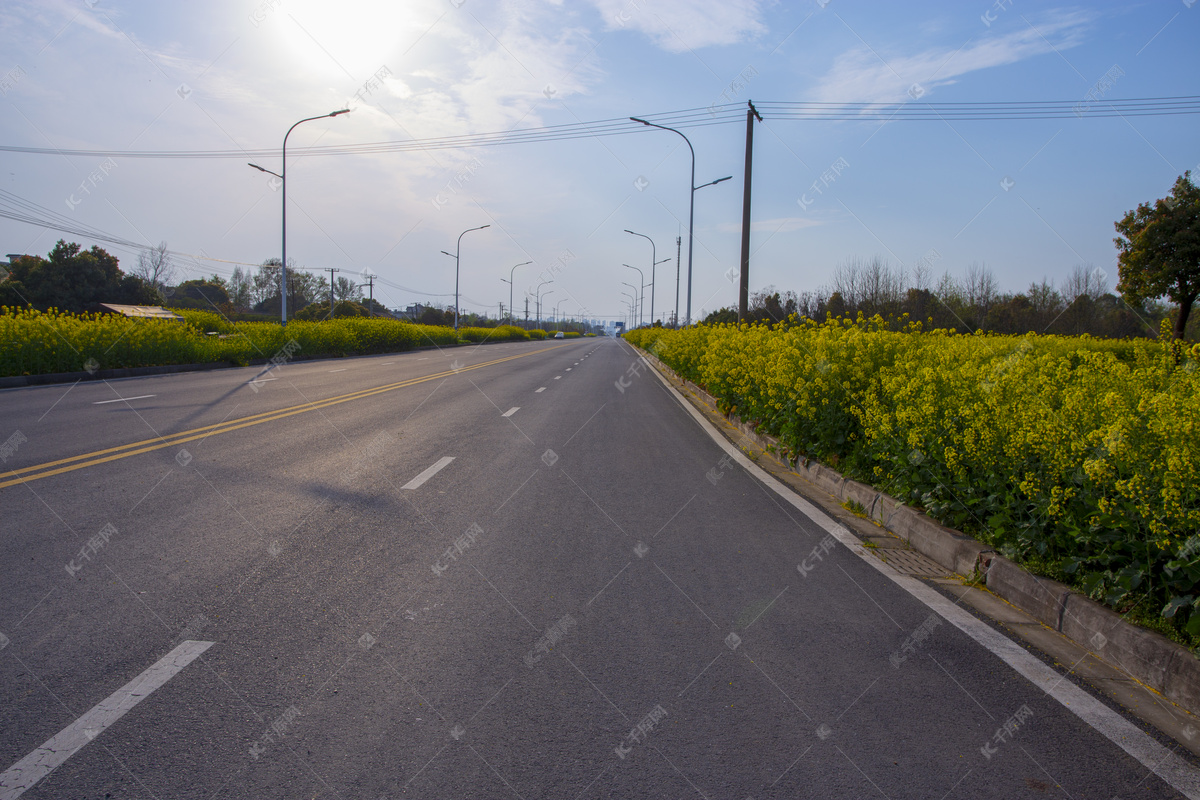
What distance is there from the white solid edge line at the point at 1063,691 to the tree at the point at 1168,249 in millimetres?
26154

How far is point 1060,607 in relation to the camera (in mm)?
4191

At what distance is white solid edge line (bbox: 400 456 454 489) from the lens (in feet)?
24.6

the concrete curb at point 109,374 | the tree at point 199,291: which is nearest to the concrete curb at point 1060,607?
the concrete curb at point 109,374

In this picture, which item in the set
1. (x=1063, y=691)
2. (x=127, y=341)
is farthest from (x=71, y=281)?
(x=1063, y=691)

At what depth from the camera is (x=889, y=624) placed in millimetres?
4230

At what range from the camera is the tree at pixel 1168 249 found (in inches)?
952

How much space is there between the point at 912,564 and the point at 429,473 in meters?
5.17

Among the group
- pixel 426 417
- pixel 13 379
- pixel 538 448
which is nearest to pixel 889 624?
pixel 538 448

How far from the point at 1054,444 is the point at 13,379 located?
21776mm

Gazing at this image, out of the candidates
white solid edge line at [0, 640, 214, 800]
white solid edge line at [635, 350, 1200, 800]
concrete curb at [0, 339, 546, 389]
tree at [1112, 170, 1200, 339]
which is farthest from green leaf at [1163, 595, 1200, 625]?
tree at [1112, 170, 1200, 339]

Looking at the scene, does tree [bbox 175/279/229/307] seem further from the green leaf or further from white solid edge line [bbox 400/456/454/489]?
the green leaf

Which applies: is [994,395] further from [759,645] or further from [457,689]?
[457,689]

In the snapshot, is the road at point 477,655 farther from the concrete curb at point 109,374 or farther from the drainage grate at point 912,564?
the concrete curb at point 109,374

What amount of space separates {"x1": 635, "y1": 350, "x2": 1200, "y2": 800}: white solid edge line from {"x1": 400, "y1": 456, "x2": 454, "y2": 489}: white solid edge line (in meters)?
4.36
